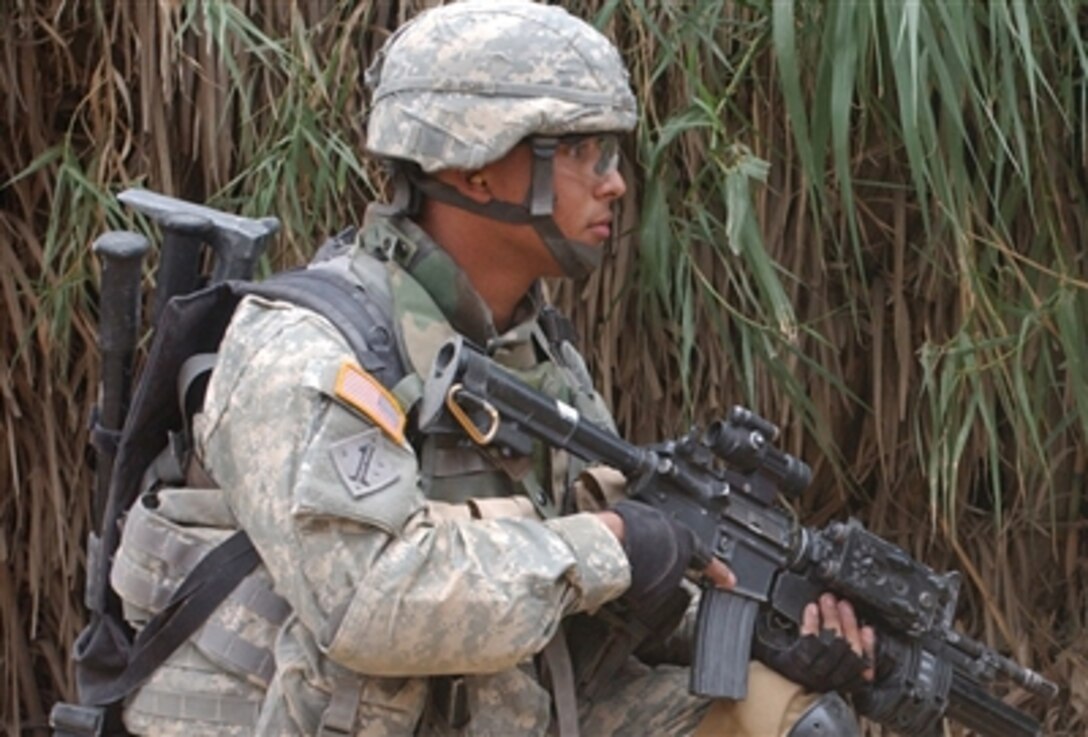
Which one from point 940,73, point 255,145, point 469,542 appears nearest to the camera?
point 469,542

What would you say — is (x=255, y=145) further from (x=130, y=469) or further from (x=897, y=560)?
(x=897, y=560)

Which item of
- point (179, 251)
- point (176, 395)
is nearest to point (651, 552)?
point (176, 395)

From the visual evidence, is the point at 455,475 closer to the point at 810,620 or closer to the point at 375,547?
the point at 375,547

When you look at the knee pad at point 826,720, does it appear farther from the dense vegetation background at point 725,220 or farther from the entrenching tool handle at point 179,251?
the entrenching tool handle at point 179,251

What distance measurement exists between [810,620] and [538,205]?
26.0 inches

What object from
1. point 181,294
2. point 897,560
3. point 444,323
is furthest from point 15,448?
point 897,560

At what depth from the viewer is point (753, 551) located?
10.2ft

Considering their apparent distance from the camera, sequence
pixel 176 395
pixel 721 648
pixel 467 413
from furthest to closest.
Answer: pixel 721 648 → pixel 176 395 → pixel 467 413

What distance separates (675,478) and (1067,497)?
1340mm

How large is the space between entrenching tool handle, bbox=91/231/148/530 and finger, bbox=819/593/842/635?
3.14 ft

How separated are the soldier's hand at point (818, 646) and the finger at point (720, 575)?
0.28 ft

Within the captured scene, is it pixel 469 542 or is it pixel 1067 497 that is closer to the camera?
pixel 469 542

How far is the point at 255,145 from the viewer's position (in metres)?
3.91

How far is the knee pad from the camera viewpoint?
3098 millimetres
